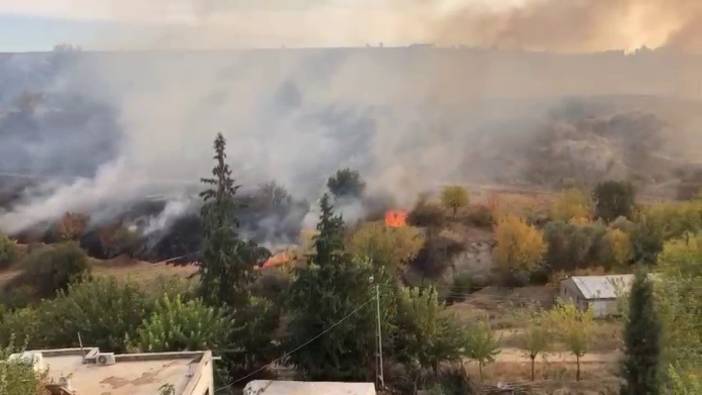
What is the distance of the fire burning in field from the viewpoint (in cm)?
2109

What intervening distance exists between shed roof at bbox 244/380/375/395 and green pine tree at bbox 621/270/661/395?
11.5 ft

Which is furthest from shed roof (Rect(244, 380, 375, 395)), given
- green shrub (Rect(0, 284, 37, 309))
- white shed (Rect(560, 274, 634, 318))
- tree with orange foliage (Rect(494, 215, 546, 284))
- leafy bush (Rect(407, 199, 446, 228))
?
leafy bush (Rect(407, 199, 446, 228))

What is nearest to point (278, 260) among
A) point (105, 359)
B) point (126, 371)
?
point (105, 359)

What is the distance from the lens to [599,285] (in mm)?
15023

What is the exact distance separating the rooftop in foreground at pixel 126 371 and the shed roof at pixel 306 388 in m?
1.07

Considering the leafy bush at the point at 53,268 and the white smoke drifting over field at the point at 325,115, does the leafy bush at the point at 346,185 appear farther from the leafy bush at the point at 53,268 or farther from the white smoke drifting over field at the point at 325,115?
the leafy bush at the point at 53,268

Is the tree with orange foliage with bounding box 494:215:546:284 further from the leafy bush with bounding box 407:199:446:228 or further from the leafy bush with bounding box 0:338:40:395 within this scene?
the leafy bush with bounding box 0:338:40:395

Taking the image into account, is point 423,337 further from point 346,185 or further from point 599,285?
point 346,185

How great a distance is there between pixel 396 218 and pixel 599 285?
26.6 ft

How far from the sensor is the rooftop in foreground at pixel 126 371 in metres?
7.04

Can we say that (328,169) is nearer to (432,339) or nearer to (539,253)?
(539,253)

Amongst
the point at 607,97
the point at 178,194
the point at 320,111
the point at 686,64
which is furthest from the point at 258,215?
Answer: the point at 686,64

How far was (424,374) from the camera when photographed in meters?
10.9

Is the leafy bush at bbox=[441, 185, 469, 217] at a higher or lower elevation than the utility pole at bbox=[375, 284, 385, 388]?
higher
